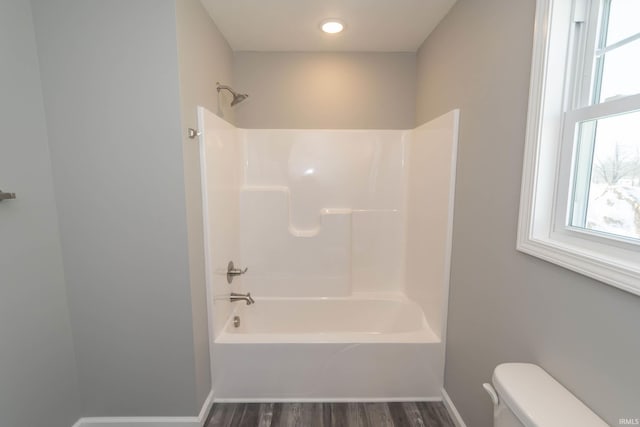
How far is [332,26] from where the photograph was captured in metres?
1.90

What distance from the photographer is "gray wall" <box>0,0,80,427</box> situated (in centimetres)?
117

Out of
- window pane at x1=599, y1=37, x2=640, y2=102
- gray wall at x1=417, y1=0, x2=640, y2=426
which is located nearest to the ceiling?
gray wall at x1=417, y1=0, x2=640, y2=426

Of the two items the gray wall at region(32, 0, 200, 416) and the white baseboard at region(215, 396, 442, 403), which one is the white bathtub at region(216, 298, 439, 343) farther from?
the gray wall at region(32, 0, 200, 416)

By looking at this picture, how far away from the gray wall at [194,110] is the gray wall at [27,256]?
67 centimetres

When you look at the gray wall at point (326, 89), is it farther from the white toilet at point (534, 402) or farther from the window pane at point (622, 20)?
the white toilet at point (534, 402)

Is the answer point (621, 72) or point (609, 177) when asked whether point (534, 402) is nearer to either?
point (609, 177)

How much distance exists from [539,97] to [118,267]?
6.76 feet

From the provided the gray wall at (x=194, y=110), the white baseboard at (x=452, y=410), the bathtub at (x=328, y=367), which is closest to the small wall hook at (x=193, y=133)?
the gray wall at (x=194, y=110)

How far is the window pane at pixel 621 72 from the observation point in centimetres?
79

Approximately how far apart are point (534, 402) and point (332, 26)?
7.32 feet

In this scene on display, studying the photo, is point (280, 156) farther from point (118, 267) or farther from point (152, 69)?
point (118, 267)

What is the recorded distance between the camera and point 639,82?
78cm

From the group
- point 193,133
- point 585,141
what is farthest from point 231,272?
point 585,141

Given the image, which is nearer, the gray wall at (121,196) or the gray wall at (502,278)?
the gray wall at (502,278)
